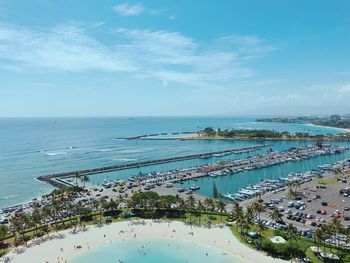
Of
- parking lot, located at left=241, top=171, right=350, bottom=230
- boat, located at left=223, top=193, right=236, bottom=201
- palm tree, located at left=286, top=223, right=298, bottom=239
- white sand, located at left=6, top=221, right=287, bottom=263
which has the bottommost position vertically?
boat, located at left=223, top=193, right=236, bottom=201

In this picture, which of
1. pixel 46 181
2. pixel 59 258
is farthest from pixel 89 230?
pixel 46 181

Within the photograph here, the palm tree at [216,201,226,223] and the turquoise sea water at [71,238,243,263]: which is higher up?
the palm tree at [216,201,226,223]

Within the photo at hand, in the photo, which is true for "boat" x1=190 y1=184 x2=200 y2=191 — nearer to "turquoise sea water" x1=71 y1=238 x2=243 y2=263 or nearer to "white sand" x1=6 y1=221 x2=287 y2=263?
"white sand" x1=6 y1=221 x2=287 y2=263

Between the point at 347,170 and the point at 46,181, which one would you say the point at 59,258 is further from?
the point at 347,170

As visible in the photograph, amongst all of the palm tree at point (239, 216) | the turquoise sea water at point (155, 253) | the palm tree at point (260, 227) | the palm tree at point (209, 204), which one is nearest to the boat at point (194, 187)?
the palm tree at point (209, 204)

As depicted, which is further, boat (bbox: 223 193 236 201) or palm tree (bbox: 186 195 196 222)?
boat (bbox: 223 193 236 201)

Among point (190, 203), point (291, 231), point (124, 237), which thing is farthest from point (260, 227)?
point (124, 237)

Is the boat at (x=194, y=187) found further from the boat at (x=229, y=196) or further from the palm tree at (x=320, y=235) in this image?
the palm tree at (x=320, y=235)

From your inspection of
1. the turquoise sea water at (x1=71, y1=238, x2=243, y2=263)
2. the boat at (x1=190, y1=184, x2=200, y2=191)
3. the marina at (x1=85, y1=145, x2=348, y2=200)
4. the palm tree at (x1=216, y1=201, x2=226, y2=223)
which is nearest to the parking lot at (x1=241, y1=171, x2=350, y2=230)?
the palm tree at (x1=216, y1=201, x2=226, y2=223)
